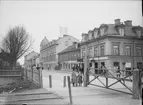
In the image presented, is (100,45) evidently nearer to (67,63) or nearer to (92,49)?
(92,49)

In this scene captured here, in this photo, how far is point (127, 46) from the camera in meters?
27.2

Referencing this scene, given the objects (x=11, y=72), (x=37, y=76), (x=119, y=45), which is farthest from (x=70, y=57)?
(x=37, y=76)

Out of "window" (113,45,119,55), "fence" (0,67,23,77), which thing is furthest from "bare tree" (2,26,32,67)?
"window" (113,45,119,55)

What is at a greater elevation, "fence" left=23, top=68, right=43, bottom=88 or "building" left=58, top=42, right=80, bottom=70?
"building" left=58, top=42, right=80, bottom=70

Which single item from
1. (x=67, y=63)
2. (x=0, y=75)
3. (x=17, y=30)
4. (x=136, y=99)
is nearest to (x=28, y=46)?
(x=17, y=30)

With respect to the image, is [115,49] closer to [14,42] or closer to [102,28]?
[102,28]

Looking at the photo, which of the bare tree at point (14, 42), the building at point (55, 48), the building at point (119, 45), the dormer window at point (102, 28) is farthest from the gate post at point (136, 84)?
the building at point (55, 48)

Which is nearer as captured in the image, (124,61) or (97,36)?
(124,61)

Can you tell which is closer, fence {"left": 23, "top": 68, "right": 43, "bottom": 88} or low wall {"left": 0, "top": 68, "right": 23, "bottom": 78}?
fence {"left": 23, "top": 68, "right": 43, "bottom": 88}

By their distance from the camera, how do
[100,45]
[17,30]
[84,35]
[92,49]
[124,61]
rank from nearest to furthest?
[17,30] < [124,61] < [100,45] < [92,49] < [84,35]

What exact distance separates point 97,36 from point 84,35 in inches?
214

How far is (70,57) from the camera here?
43.2 meters

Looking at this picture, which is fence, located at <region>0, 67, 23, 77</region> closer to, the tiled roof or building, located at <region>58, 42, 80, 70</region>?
the tiled roof

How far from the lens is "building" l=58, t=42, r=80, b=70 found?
131 ft
